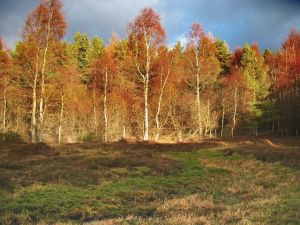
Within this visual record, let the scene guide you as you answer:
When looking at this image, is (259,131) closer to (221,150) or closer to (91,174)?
(221,150)

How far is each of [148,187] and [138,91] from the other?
31.6 metres

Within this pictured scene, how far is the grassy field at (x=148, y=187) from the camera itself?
1028cm

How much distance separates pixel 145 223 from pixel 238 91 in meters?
52.9

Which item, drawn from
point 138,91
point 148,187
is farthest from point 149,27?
point 148,187

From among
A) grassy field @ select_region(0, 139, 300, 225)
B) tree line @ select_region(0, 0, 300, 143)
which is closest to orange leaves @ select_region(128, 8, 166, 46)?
tree line @ select_region(0, 0, 300, 143)

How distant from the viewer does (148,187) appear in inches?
603

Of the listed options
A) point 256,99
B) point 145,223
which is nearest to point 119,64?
point 256,99

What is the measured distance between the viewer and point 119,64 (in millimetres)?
51781

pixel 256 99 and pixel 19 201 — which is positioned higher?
pixel 256 99

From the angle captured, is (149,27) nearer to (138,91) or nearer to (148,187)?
(138,91)

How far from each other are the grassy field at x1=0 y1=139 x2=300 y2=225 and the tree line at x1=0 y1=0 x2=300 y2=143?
12.3m

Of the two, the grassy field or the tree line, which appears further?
the tree line

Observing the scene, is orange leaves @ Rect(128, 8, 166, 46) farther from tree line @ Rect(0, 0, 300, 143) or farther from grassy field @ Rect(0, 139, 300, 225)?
grassy field @ Rect(0, 139, 300, 225)

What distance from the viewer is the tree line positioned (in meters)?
35.0
